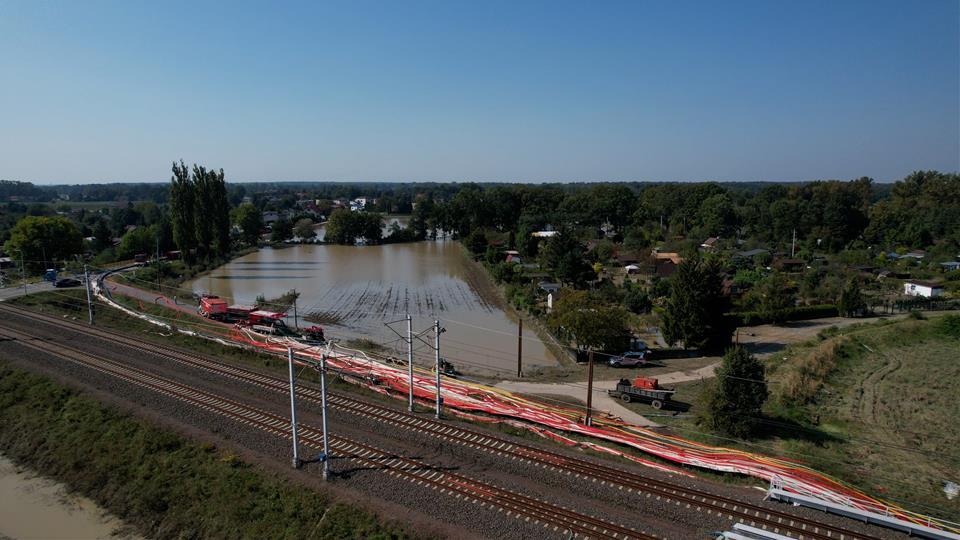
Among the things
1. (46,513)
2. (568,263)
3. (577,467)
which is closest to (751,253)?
(568,263)

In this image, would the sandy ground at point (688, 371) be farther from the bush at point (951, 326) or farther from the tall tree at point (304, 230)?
the tall tree at point (304, 230)

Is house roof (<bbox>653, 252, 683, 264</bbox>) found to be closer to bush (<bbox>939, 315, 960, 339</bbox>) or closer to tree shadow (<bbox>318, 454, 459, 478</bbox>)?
bush (<bbox>939, 315, 960, 339</bbox>)

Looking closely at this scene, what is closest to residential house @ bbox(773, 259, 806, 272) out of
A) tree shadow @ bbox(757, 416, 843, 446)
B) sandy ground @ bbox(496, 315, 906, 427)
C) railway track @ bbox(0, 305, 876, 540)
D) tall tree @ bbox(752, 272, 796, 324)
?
sandy ground @ bbox(496, 315, 906, 427)

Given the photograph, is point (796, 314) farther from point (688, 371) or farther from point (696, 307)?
point (688, 371)

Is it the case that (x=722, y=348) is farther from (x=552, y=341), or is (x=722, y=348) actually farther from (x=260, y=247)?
(x=260, y=247)

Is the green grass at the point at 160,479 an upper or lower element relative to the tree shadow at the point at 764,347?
upper

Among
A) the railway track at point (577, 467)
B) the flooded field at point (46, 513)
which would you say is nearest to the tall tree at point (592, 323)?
the railway track at point (577, 467)
